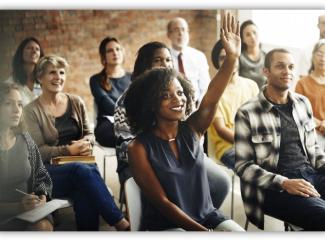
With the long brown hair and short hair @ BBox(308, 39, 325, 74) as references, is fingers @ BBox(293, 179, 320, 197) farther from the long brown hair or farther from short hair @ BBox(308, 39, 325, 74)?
the long brown hair

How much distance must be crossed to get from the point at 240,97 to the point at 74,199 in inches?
46.5

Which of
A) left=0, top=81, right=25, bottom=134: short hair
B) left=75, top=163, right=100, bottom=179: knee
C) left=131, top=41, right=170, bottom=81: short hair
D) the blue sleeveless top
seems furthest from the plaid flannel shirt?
left=0, top=81, right=25, bottom=134: short hair

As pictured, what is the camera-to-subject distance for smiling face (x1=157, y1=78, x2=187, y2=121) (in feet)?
10.9

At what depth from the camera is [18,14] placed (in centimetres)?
338

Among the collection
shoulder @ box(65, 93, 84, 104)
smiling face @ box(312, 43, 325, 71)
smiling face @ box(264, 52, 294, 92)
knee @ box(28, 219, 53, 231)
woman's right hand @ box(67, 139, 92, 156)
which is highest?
smiling face @ box(312, 43, 325, 71)

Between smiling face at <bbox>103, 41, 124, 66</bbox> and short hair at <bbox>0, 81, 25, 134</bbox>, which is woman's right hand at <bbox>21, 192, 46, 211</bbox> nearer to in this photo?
short hair at <bbox>0, 81, 25, 134</bbox>

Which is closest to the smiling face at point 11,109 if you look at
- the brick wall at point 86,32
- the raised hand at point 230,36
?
the brick wall at point 86,32

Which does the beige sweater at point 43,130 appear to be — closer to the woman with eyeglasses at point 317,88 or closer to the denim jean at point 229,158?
the denim jean at point 229,158

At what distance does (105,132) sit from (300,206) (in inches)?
49.3

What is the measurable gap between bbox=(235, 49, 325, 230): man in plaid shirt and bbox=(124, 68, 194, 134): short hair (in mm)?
385

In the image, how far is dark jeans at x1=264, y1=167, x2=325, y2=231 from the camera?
3.35 m

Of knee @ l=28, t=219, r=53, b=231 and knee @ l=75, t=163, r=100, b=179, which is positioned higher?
knee @ l=75, t=163, r=100, b=179

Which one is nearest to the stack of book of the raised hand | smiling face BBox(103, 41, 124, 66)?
smiling face BBox(103, 41, 124, 66)

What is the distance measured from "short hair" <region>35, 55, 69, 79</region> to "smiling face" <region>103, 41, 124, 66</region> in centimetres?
25
